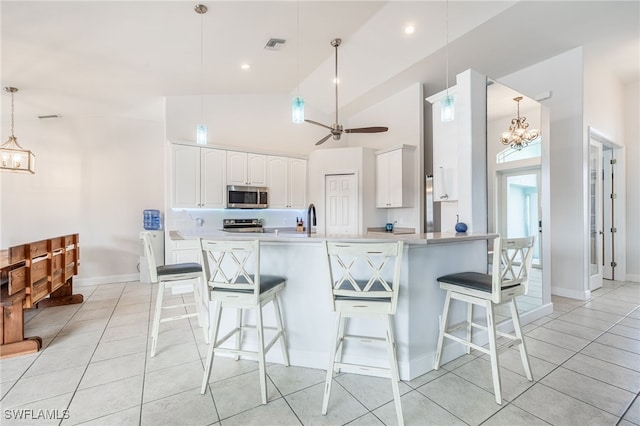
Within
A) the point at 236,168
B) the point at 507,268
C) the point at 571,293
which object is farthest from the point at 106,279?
the point at 571,293

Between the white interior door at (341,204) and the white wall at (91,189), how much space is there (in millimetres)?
3270

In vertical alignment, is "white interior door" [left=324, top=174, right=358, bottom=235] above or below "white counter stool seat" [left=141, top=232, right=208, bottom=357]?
above

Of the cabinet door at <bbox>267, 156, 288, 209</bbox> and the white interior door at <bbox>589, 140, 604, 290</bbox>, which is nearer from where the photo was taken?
the white interior door at <bbox>589, 140, 604, 290</bbox>

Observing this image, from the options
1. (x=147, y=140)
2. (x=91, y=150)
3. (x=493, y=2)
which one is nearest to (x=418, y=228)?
(x=493, y=2)

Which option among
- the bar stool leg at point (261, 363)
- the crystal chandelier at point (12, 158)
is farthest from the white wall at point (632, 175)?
the crystal chandelier at point (12, 158)

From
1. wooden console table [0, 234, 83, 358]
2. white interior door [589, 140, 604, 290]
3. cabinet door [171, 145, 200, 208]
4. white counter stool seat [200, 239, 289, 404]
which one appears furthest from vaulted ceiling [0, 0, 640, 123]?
white counter stool seat [200, 239, 289, 404]

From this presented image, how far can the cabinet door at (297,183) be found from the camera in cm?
562

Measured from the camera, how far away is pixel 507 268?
2051 millimetres

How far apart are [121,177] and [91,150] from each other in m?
0.63

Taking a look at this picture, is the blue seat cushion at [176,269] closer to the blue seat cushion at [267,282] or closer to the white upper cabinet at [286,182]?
the blue seat cushion at [267,282]

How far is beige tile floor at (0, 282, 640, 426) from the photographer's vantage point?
1719mm

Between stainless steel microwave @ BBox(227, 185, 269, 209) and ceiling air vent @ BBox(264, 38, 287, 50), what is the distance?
229 centimetres

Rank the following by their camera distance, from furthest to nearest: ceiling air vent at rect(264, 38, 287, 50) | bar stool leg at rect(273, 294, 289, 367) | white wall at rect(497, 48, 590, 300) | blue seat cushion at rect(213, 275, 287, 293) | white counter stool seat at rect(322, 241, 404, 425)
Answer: white wall at rect(497, 48, 590, 300), ceiling air vent at rect(264, 38, 287, 50), bar stool leg at rect(273, 294, 289, 367), blue seat cushion at rect(213, 275, 287, 293), white counter stool seat at rect(322, 241, 404, 425)

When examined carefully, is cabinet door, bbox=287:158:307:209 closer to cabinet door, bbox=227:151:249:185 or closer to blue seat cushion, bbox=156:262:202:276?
cabinet door, bbox=227:151:249:185
